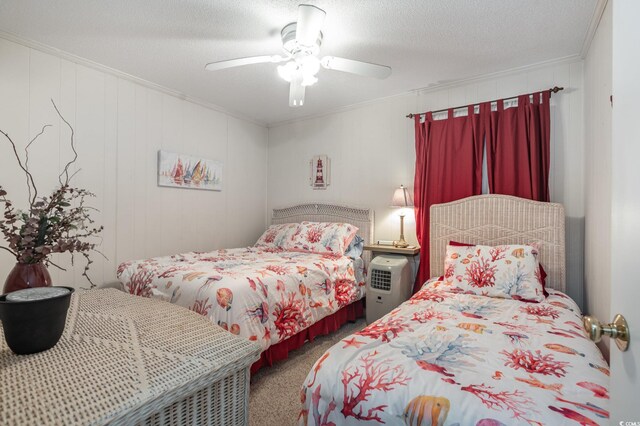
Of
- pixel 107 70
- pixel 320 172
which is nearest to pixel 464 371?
pixel 320 172

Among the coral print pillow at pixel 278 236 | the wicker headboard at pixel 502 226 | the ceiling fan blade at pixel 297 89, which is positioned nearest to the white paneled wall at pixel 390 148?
the wicker headboard at pixel 502 226

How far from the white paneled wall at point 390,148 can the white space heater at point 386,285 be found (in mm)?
487

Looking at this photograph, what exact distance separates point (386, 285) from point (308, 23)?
2194 mm

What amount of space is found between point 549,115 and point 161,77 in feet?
11.5

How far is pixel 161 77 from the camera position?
9.70ft

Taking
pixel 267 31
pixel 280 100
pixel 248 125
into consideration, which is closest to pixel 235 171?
pixel 248 125

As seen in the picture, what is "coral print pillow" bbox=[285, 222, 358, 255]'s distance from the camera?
3254 mm

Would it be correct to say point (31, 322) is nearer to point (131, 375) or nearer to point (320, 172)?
point (131, 375)

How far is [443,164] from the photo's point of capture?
2957 mm

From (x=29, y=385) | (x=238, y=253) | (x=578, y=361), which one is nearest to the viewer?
Result: (x=29, y=385)

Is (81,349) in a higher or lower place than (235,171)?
lower

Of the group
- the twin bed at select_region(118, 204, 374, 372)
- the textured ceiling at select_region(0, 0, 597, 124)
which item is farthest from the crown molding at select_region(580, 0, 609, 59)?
the twin bed at select_region(118, 204, 374, 372)

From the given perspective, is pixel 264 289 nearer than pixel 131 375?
No

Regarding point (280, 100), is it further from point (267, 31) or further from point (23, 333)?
point (23, 333)
